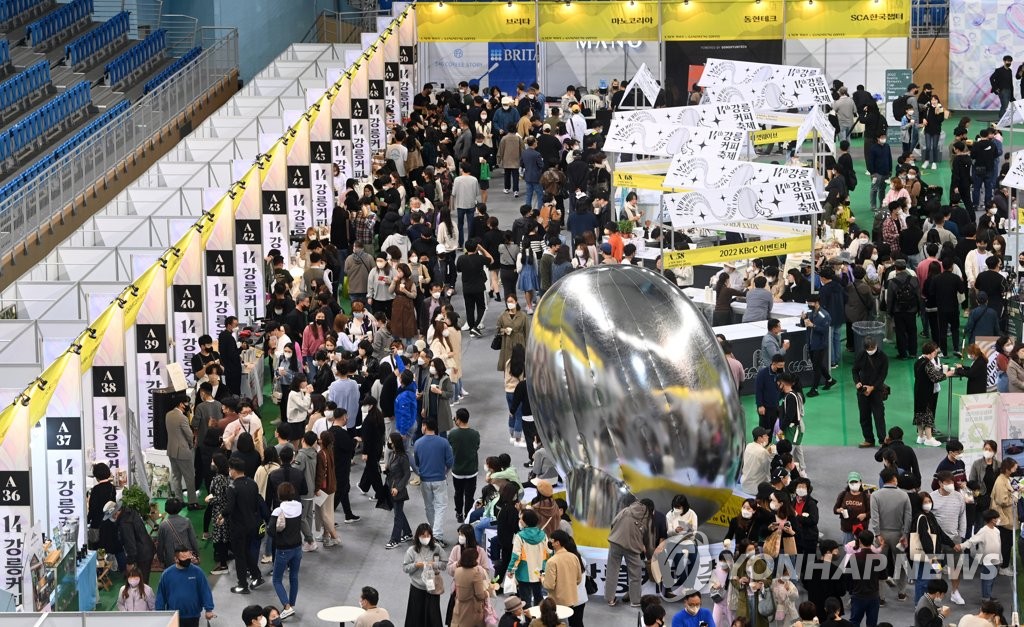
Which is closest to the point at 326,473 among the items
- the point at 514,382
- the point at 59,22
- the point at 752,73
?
the point at 514,382

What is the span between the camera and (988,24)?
127 feet

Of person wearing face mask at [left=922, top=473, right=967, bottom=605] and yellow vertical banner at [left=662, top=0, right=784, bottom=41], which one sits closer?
person wearing face mask at [left=922, top=473, right=967, bottom=605]

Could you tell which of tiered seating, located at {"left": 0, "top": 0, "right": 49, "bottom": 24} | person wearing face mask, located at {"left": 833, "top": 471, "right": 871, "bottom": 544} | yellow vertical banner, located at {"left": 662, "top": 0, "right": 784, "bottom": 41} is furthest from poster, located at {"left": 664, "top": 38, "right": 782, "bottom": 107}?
person wearing face mask, located at {"left": 833, "top": 471, "right": 871, "bottom": 544}

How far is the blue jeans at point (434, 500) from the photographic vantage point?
18109 millimetres

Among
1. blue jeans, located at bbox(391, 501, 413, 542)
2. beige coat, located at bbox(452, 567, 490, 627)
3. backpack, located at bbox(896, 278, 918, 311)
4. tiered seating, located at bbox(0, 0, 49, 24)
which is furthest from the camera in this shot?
tiered seating, located at bbox(0, 0, 49, 24)

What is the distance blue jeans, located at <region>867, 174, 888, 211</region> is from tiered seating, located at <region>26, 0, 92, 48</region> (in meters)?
16.8

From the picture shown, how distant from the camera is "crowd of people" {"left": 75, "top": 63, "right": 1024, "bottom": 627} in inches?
631

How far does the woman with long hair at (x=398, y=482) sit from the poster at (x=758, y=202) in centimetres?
599

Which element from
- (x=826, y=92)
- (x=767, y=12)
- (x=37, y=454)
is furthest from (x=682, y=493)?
(x=767, y=12)

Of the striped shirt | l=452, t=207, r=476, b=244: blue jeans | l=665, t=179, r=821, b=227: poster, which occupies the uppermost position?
l=665, t=179, r=821, b=227: poster

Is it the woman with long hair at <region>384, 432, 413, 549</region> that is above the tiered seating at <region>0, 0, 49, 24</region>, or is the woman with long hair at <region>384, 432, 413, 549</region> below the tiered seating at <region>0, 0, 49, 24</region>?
below

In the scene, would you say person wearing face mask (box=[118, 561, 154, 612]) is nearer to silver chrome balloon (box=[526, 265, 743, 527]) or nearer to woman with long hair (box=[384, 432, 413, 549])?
woman with long hair (box=[384, 432, 413, 549])

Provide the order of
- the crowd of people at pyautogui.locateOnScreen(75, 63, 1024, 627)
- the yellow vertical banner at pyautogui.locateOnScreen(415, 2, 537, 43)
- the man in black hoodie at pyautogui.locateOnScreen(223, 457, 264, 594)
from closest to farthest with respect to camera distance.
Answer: the crowd of people at pyautogui.locateOnScreen(75, 63, 1024, 627)
the man in black hoodie at pyautogui.locateOnScreen(223, 457, 264, 594)
the yellow vertical banner at pyautogui.locateOnScreen(415, 2, 537, 43)

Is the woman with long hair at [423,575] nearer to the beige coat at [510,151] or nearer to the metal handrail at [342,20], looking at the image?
the beige coat at [510,151]
